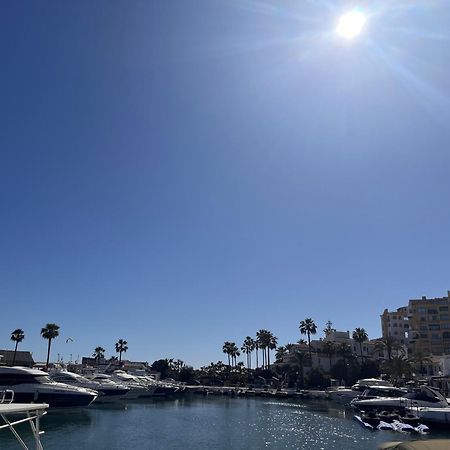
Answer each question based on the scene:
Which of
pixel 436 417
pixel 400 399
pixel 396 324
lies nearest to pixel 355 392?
pixel 400 399

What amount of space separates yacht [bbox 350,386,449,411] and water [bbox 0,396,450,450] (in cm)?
346

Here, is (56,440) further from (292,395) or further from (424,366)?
(424,366)

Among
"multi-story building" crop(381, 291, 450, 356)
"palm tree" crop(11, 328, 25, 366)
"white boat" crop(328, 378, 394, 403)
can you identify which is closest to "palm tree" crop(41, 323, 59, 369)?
"palm tree" crop(11, 328, 25, 366)

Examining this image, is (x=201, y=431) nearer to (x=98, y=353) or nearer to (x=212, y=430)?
(x=212, y=430)

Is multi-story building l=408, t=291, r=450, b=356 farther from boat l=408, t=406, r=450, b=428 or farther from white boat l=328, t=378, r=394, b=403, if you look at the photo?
boat l=408, t=406, r=450, b=428

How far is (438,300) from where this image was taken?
119 metres

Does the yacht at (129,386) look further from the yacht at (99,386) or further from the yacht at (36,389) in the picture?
the yacht at (36,389)

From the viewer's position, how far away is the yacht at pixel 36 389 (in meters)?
54.8

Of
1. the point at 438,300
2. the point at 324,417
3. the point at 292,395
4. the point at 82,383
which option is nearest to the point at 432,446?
the point at 324,417

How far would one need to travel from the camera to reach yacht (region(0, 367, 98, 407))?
54812 millimetres

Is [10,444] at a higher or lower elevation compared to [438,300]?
lower

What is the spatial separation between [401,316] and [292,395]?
6223 centimetres

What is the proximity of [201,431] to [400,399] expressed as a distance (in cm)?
2566

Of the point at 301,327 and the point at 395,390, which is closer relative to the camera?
the point at 395,390
